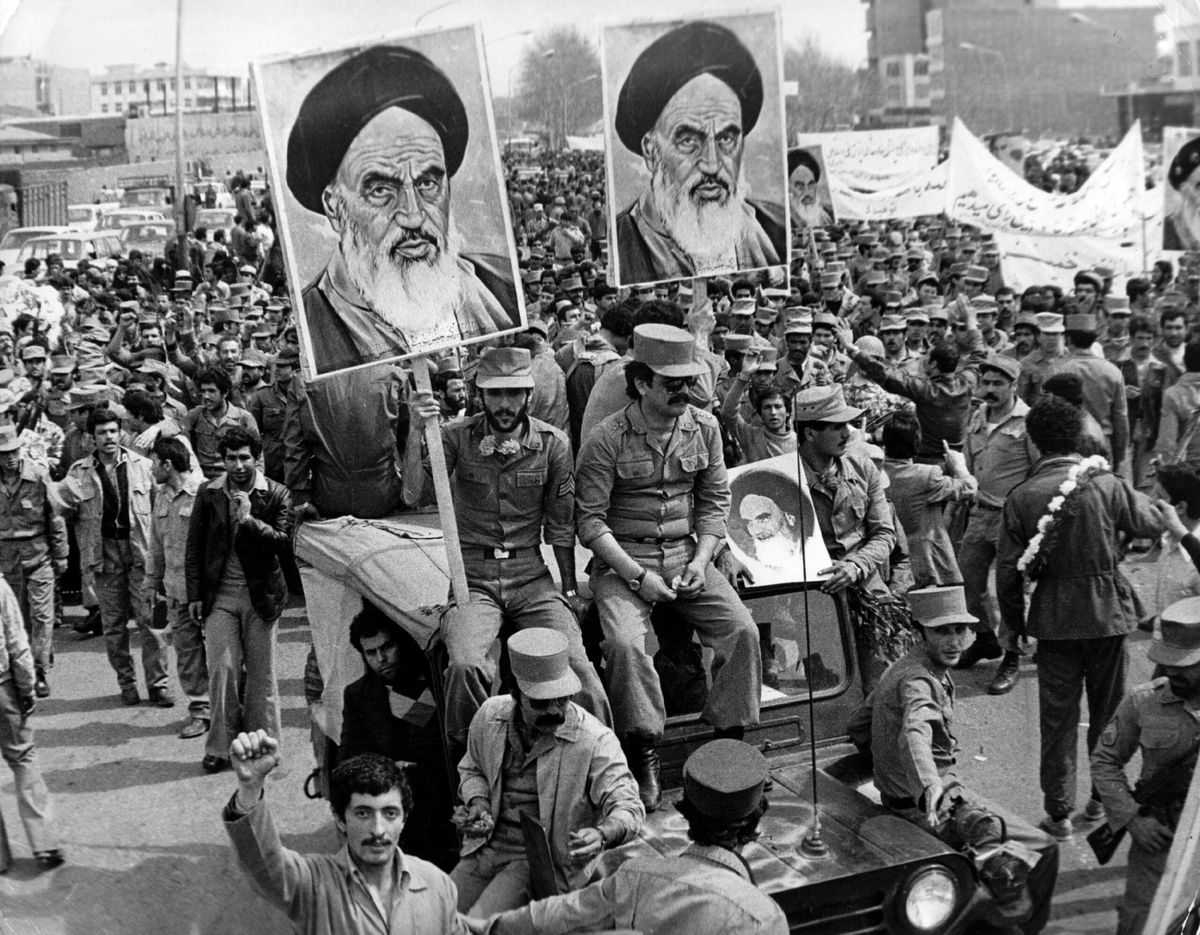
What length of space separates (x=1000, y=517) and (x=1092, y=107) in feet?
3.24

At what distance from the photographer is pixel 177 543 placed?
125 inches

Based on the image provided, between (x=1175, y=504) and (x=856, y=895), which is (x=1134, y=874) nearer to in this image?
(x=856, y=895)

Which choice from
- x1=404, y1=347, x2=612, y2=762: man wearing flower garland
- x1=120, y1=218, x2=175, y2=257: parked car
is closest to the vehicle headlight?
x1=404, y1=347, x2=612, y2=762: man wearing flower garland

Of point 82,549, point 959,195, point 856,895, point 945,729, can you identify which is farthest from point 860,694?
point 82,549

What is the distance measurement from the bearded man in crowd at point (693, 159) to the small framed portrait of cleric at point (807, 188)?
4.2 inches

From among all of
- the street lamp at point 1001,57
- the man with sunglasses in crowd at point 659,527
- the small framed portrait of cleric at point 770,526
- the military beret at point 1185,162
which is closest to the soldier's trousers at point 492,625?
the man with sunglasses in crowd at point 659,527

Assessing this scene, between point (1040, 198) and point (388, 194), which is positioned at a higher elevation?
point (388, 194)

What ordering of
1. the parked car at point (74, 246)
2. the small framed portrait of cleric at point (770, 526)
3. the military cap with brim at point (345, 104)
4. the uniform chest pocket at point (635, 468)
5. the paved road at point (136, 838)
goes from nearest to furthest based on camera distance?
the military cap with brim at point (345, 104) < the paved road at point (136, 838) < the uniform chest pocket at point (635, 468) < the small framed portrait of cleric at point (770, 526) < the parked car at point (74, 246)

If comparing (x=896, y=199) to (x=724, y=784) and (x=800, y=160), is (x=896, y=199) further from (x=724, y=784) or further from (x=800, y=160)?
(x=724, y=784)

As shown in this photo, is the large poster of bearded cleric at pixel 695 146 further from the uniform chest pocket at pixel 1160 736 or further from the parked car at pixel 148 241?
the parked car at pixel 148 241

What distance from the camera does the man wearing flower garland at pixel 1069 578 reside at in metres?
3.20

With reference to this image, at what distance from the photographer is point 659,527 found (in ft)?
13.2

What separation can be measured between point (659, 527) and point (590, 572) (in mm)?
223

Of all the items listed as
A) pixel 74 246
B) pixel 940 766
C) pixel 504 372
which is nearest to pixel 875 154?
pixel 504 372
